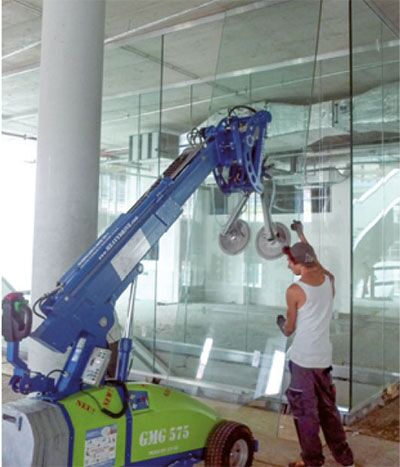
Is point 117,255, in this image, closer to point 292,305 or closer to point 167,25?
point 292,305

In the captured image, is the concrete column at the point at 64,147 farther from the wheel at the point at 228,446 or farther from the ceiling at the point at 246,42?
the ceiling at the point at 246,42

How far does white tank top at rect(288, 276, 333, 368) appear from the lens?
307cm

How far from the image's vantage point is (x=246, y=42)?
17.3ft

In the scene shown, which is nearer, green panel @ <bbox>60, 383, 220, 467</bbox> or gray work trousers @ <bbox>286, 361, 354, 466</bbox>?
green panel @ <bbox>60, 383, 220, 467</bbox>

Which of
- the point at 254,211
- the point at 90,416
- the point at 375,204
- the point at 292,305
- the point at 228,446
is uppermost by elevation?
the point at 375,204

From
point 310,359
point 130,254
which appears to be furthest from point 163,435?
point 310,359

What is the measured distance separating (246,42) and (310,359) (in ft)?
11.1

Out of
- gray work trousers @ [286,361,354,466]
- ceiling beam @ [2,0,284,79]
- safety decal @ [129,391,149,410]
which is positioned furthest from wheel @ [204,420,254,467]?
ceiling beam @ [2,0,284,79]

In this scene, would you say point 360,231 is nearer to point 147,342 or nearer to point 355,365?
point 355,365

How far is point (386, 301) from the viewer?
Result: 557 cm

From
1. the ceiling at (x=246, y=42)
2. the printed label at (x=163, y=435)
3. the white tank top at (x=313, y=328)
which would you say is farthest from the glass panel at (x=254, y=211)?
the printed label at (x=163, y=435)

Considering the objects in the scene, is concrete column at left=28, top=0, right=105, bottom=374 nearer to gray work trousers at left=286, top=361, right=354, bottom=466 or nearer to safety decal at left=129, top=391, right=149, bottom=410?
safety decal at left=129, top=391, right=149, bottom=410

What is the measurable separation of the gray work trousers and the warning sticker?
1.16 metres

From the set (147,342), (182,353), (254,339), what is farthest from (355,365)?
(147,342)
